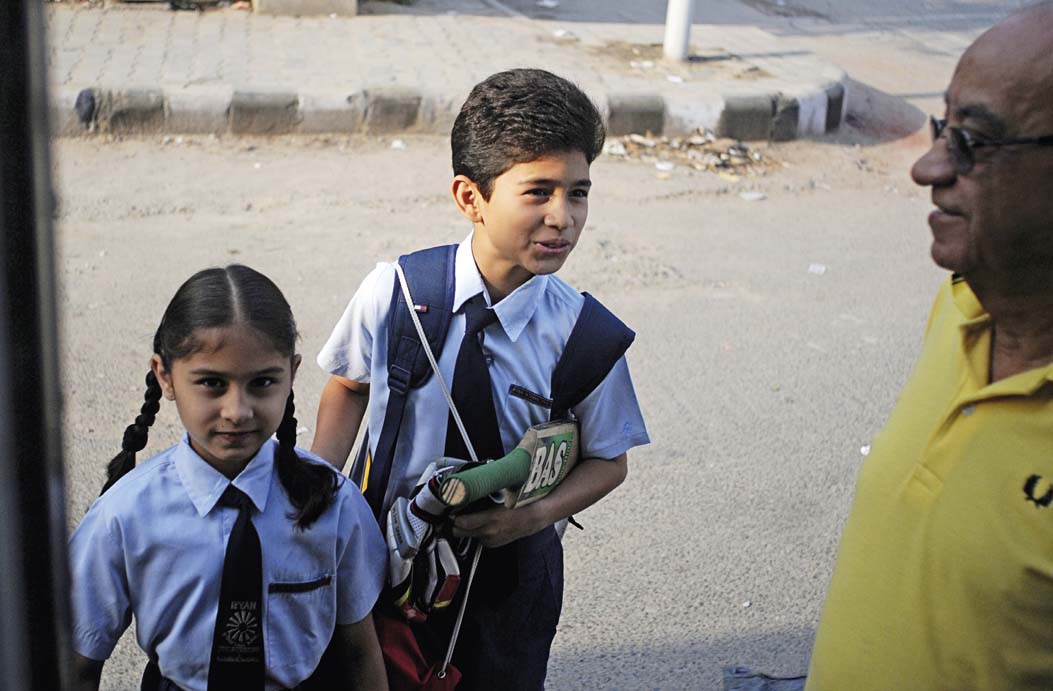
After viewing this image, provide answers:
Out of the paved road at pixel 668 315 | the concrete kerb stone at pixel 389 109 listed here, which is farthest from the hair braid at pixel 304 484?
the concrete kerb stone at pixel 389 109

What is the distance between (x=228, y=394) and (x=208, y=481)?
14cm

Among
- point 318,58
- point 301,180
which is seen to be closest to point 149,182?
point 301,180

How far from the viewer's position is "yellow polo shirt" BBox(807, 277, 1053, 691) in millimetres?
1403

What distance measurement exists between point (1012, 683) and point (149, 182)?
5.56 meters

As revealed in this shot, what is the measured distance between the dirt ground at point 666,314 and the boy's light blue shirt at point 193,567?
1.27 meters

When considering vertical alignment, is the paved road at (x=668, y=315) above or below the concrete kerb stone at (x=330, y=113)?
below

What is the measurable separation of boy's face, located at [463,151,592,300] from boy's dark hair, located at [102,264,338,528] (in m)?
0.41

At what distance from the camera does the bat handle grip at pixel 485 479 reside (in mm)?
1760

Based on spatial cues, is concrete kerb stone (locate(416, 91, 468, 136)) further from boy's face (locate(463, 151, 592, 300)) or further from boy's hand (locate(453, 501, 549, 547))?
boy's hand (locate(453, 501, 549, 547))

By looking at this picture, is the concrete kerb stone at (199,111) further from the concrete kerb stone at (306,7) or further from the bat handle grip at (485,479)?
the bat handle grip at (485,479)

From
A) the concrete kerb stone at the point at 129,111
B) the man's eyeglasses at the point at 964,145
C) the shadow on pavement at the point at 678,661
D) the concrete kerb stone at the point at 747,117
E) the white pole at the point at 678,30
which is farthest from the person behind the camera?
the white pole at the point at 678,30

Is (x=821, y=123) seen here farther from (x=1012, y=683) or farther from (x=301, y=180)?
(x=1012, y=683)

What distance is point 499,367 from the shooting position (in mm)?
2031

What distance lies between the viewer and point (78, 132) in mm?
6699
